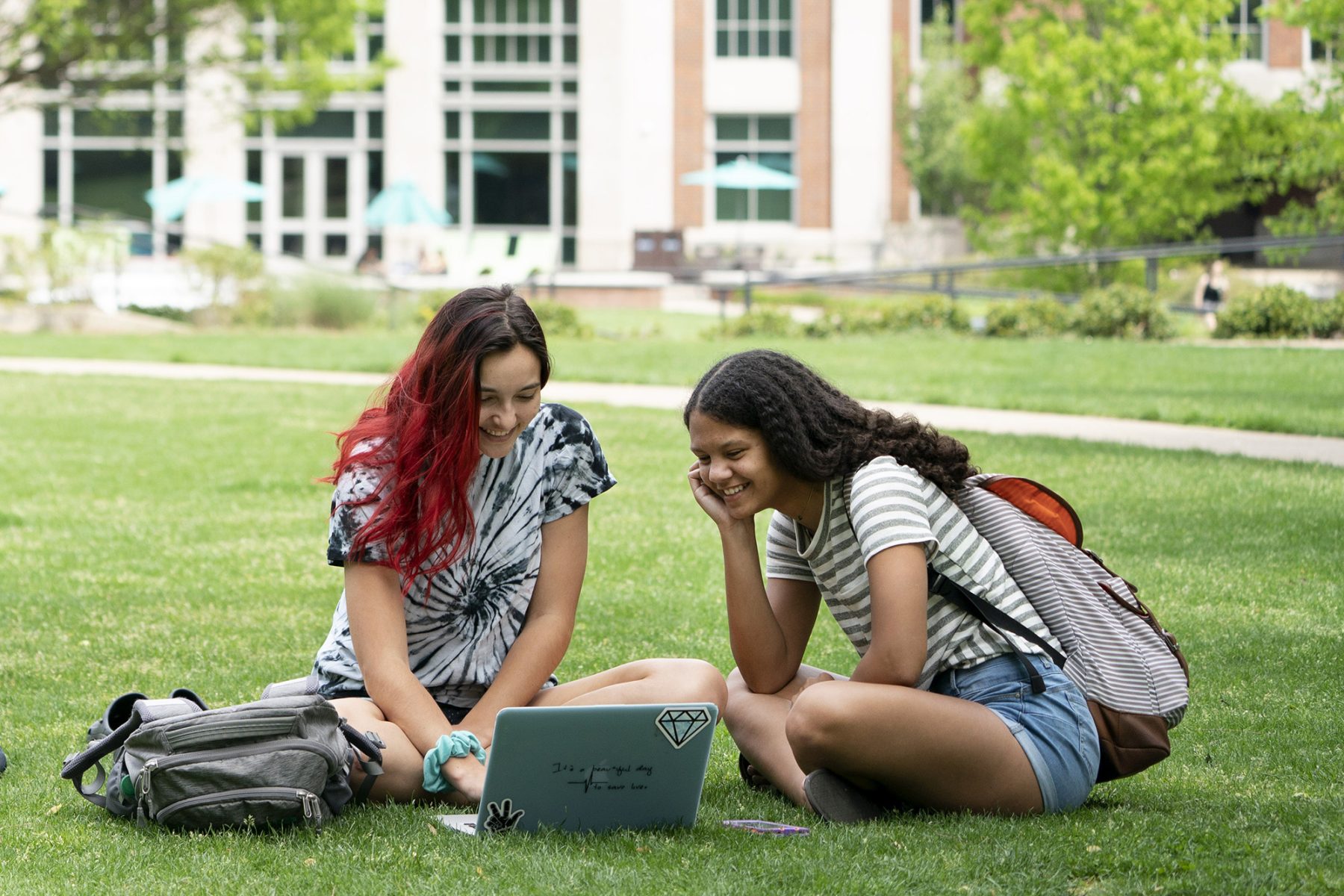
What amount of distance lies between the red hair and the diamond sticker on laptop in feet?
2.63

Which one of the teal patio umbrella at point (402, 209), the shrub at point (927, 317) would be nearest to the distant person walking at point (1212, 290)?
the shrub at point (927, 317)

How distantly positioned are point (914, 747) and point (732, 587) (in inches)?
23.3

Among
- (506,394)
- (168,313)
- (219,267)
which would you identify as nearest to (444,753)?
(506,394)

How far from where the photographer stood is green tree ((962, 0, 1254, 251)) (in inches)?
998

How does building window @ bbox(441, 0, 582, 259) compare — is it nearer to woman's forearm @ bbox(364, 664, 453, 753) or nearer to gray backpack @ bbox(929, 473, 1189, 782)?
woman's forearm @ bbox(364, 664, 453, 753)

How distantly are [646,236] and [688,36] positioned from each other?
6967 millimetres

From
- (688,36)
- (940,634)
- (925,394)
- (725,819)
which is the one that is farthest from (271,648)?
(688,36)

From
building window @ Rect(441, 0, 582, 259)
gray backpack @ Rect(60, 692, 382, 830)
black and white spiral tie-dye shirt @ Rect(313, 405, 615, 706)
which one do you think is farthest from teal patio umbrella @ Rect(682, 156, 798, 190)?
gray backpack @ Rect(60, 692, 382, 830)

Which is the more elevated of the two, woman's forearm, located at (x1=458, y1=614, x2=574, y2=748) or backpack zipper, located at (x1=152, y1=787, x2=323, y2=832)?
woman's forearm, located at (x1=458, y1=614, x2=574, y2=748)

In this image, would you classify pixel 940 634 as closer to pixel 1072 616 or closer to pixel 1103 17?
pixel 1072 616

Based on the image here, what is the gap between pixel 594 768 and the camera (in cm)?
344

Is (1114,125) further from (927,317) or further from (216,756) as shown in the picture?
(216,756)

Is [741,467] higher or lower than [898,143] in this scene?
lower

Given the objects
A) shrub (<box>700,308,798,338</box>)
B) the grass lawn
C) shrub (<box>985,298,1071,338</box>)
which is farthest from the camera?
shrub (<box>700,308,798,338</box>)
